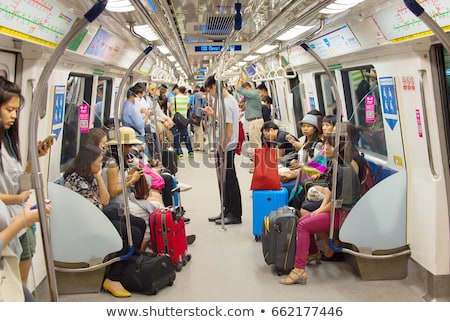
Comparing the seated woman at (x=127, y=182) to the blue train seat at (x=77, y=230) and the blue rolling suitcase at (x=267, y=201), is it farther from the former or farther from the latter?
the blue rolling suitcase at (x=267, y=201)

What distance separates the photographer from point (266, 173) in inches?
208

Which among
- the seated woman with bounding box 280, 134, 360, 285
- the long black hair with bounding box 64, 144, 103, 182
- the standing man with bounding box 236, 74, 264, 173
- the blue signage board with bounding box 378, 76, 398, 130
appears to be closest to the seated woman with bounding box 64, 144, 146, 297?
the long black hair with bounding box 64, 144, 103, 182

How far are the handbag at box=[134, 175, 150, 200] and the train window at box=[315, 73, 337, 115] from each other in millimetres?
3472

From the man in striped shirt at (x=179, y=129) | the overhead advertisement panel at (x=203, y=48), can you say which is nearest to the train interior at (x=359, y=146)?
the man in striped shirt at (x=179, y=129)

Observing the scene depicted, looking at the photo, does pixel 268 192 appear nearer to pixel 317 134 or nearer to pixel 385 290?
pixel 317 134

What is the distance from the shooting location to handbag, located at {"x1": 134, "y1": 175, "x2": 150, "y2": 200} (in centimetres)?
472

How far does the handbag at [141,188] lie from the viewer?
4.72 metres

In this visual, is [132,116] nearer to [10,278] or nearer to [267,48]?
[267,48]

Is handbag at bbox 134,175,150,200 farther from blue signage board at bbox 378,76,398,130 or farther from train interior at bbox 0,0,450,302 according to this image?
blue signage board at bbox 378,76,398,130

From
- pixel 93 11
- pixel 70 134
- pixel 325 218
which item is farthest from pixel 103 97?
pixel 93 11

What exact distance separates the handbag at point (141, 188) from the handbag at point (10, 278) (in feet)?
8.51

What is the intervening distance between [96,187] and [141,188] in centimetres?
69
